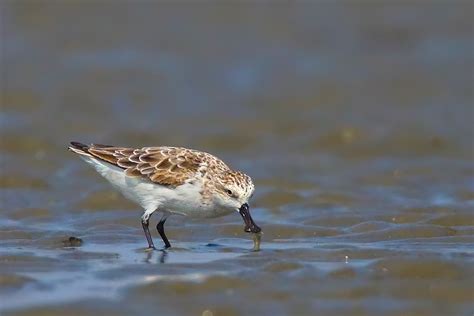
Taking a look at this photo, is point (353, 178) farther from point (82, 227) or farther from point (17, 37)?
point (17, 37)

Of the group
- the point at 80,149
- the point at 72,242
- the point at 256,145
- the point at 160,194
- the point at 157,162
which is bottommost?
the point at 72,242

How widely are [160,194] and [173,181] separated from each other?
25cm

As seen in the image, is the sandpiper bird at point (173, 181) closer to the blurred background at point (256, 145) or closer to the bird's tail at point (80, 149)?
the bird's tail at point (80, 149)

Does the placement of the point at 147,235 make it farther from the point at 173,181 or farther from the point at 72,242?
the point at 72,242

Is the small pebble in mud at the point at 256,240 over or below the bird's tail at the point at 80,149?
below

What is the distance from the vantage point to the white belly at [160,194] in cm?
1373

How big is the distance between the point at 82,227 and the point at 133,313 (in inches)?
194

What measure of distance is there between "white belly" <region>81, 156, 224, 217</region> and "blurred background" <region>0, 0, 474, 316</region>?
0.49 m

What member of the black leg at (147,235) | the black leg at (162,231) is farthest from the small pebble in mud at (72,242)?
the black leg at (162,231)

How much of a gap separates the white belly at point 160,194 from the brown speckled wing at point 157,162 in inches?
3.6

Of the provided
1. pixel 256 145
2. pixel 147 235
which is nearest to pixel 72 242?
pixel 147 235

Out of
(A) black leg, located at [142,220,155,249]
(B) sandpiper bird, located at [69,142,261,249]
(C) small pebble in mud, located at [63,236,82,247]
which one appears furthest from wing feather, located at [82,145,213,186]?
(C) small pebble in mud, located at [63,236,82,247]

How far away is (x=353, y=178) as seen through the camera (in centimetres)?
1844

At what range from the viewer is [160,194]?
13.9 metres
